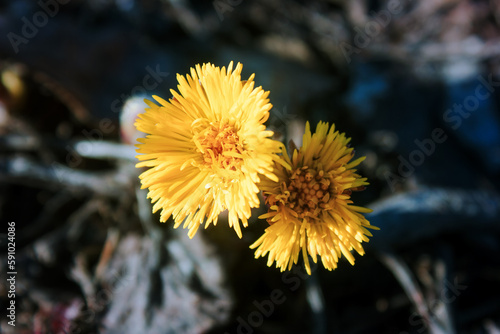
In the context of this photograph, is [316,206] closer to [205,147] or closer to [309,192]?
[309,192]

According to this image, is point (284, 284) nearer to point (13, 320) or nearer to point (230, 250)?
point (230, 250)

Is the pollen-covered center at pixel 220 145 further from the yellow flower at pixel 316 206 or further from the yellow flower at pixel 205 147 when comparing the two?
the yellow flower at pixel 316 206

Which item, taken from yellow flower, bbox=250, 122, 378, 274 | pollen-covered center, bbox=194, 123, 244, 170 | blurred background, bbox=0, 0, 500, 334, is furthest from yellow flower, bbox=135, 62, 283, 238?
blurred background, bbox=0, 0, 500, 334

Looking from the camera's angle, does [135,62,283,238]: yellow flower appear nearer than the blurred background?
Yes

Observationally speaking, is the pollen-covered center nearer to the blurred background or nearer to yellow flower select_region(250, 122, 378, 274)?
yellow flower select_region(250, 122, 378, 274)

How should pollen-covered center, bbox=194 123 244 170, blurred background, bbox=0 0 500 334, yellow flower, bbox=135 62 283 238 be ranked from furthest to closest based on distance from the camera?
blurred background, bbox=0 0 500 334
pollen-covered center, bbox=194 123 244 170
yellow flower, bbox=135 62 283 238

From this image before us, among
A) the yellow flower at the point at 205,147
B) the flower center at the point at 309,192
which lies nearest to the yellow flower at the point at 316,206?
the flower center at the point at 309,192

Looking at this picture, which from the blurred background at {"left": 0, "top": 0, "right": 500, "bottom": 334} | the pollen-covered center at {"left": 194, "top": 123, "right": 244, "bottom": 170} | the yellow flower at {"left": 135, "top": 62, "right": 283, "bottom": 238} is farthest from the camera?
the blurred background at {"left": 0, "top": 0, "right": 500, "bottom": 334}

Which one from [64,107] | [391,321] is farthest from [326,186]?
[64,107]
